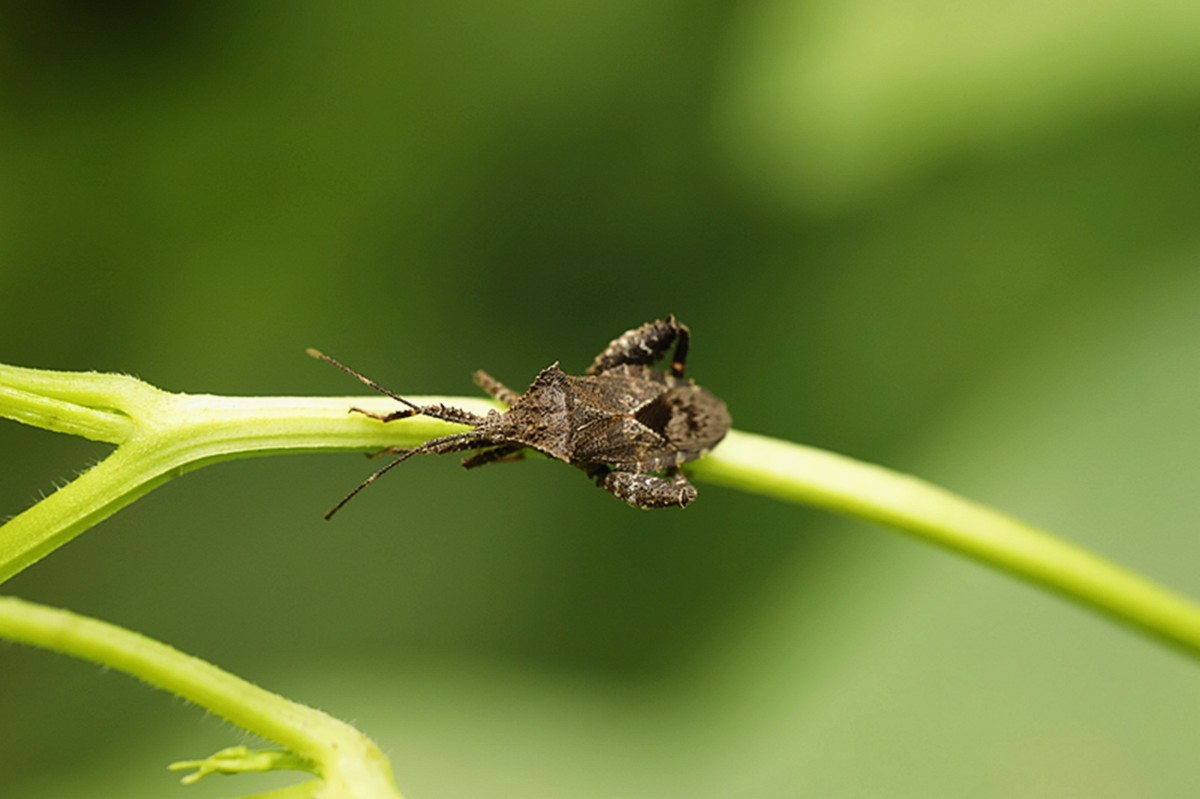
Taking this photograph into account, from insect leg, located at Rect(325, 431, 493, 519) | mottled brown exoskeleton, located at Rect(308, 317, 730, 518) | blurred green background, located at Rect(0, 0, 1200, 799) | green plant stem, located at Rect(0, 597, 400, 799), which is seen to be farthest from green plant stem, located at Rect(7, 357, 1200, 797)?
blurred green background, located at Rect(0, 0, 1200, 799)

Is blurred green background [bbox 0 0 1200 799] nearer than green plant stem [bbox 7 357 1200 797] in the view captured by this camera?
No

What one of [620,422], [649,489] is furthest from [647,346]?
[649,489]

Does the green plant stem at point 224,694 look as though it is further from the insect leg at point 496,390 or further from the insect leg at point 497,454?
the insect leg at point 496,390

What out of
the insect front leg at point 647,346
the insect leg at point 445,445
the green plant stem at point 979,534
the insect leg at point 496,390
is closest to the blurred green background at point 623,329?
the insect front leg at point 647,346

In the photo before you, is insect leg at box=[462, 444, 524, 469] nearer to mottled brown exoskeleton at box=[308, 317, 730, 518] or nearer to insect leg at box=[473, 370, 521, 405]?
mottled brown exoskeleton at box=[308, 317, 730, 518]

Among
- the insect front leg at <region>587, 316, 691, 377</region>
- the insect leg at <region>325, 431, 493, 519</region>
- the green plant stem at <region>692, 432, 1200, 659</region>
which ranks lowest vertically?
the green plant stem at <region>692, 432, 1200, 659</region>

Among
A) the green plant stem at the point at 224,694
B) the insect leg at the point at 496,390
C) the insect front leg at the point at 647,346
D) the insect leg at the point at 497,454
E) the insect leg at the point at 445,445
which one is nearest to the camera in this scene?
the green plant stem at the point at 224,694

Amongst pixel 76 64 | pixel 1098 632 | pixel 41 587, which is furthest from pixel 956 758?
pixel 76 64

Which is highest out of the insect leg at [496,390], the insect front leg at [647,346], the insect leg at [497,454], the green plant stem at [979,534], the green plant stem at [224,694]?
the insect front leg at [647,346]
